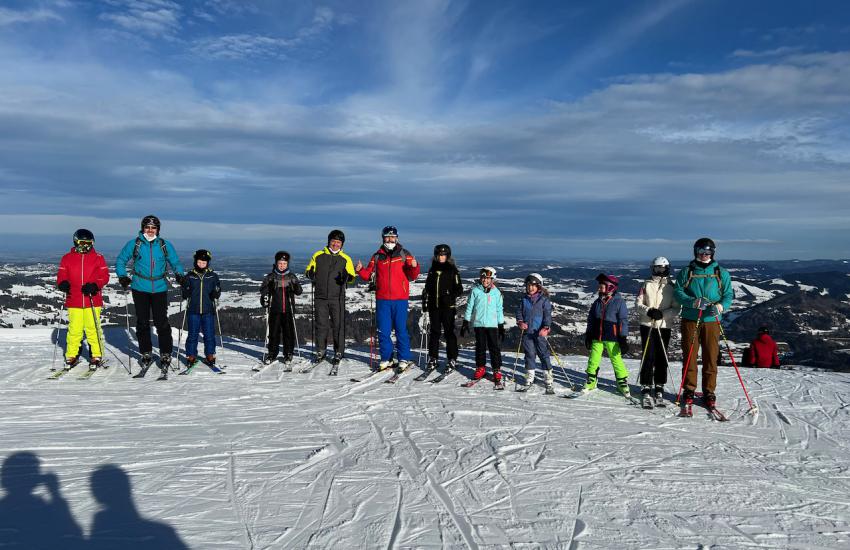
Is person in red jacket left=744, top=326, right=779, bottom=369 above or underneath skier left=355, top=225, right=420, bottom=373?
underneath

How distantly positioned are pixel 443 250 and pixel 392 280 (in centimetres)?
106

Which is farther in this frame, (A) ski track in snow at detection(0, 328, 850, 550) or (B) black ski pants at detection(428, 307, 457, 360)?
(B) black ski pants at detection(428, 307, 457, 360)

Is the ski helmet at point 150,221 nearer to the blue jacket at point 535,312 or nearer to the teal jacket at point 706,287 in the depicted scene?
the blue jacket at point 535,312

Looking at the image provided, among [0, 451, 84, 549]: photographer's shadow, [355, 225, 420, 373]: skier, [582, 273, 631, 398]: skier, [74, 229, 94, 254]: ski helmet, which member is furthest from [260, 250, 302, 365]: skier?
[582, 273, 631, 398]: skier

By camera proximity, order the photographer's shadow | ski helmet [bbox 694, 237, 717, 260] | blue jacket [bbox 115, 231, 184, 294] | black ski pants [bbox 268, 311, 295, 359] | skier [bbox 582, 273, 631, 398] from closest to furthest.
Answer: the photographer's shadow, ski helmet [bbox 694, 237, 717, 260], skier [bbox 582, 273, 631, 398], blue jacket [bbox 115, 231, 184, 294], black ski pants [bbox 268, 311, 295, 359]

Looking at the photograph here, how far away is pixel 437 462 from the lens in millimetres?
5109

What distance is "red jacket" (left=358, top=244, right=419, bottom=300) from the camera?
8.92 meters

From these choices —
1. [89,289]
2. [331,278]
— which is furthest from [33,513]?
[331,278]

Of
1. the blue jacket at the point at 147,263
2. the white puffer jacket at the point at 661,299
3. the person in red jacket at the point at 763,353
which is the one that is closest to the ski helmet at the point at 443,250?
the white puffer jacket at the point at 661,299

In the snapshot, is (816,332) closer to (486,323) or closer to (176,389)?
(486,323)

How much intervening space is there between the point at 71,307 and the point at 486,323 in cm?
712

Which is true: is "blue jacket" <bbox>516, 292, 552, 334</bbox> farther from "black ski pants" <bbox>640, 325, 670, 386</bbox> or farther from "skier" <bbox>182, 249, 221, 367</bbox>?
"skier" <bbox>182, 249, 221, 367</bbox>

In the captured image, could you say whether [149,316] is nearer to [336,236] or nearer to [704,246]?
[336,236]

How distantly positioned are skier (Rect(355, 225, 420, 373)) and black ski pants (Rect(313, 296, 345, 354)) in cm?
72
